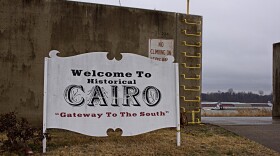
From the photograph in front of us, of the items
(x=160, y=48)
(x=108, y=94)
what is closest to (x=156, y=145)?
(x=108, y=94)

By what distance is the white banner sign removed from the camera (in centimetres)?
1190

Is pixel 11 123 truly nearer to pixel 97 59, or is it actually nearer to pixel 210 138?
pixel 97 59

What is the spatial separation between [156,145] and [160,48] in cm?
448

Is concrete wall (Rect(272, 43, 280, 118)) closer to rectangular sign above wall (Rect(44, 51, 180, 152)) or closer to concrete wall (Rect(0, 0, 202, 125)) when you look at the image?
concrete wall (Rect(0, 0, 202, 125))

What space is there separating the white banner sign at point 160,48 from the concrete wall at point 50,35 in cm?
16

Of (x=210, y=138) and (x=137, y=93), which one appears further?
(x=210, y=138)

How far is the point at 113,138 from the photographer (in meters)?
9.13

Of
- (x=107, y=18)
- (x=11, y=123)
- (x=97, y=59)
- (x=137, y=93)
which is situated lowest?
(x=11, y=123)

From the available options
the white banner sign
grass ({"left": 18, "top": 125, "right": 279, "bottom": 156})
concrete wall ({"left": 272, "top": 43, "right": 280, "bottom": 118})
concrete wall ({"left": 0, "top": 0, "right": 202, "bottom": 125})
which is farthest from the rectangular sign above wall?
concrete wall ({"left": 272, "top": 43, "right": 280, "bottom": 118})

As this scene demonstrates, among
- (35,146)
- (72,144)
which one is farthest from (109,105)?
(35,146)

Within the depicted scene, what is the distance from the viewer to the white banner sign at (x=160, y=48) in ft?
39.0

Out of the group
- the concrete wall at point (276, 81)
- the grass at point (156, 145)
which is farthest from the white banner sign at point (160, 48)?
the concrete wall at point (276, 81)

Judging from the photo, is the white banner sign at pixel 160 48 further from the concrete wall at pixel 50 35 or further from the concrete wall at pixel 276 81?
the concrete wall at pixel 276 81

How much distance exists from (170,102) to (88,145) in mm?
2120
